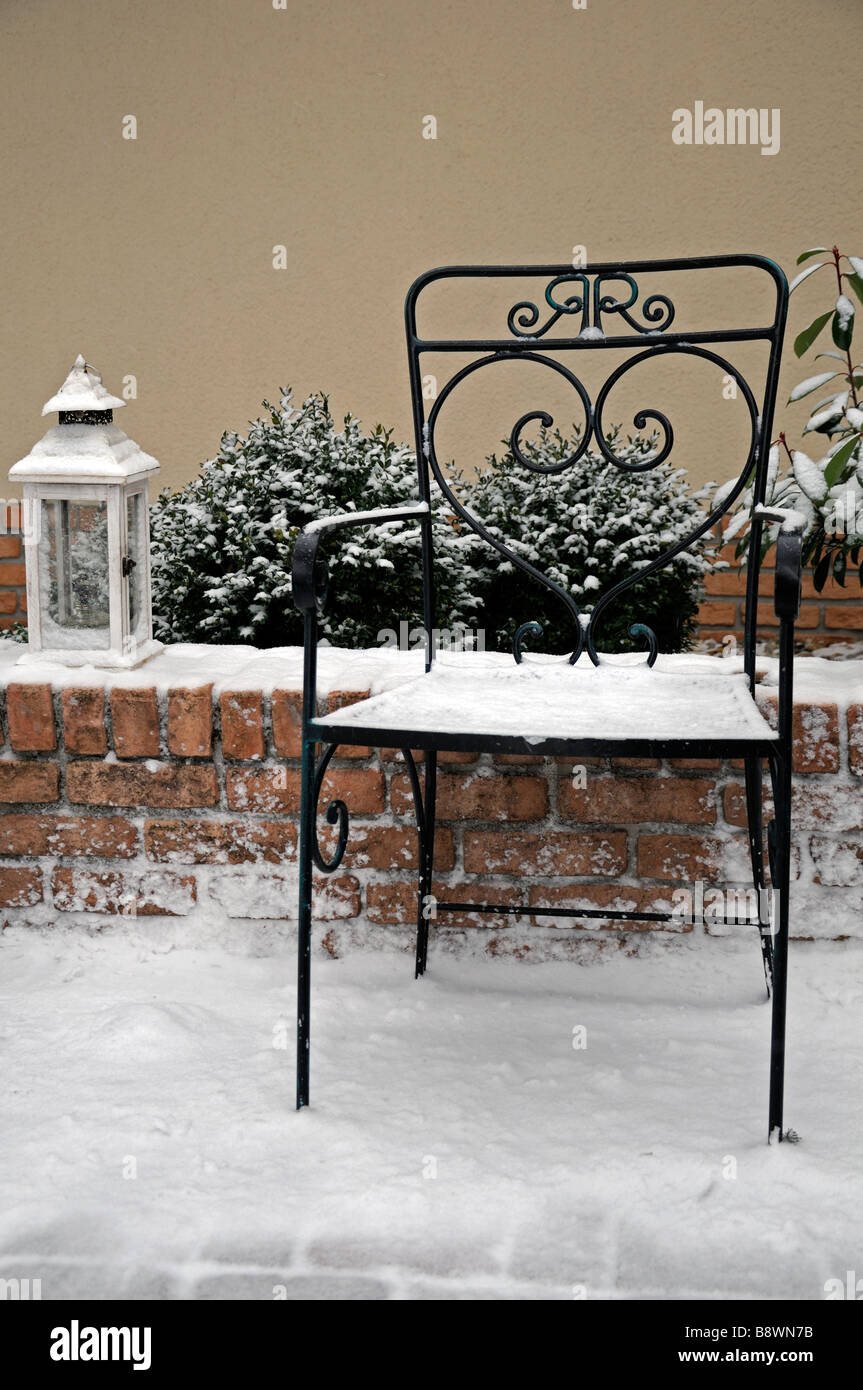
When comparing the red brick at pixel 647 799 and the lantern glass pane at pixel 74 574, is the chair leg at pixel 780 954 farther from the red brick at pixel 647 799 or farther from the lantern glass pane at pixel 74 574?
the lantern glass pane at pixel 74 574

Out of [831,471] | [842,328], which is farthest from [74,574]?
[842,328]

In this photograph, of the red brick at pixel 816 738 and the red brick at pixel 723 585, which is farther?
the red brick at pixel 723 585

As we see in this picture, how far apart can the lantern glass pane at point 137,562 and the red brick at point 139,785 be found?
22 centimetres

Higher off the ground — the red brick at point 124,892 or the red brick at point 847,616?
the red brick at point 847,616

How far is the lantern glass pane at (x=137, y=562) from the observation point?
1.88m

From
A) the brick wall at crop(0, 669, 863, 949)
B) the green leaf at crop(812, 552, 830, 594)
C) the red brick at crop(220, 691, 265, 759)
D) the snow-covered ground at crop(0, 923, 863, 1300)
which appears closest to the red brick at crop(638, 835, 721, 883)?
the brick wall at crop(0, 669, 863, 949)

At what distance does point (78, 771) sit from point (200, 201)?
6.84ft

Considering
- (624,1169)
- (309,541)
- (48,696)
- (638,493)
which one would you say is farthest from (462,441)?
(624,1169)

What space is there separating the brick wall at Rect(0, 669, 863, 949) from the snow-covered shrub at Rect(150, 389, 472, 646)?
50cm

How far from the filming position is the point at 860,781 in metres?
1.66

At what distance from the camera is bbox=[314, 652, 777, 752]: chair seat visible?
4.00 feet

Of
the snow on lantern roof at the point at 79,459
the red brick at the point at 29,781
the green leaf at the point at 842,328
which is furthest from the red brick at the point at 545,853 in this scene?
the green leaf at the point at 842,328

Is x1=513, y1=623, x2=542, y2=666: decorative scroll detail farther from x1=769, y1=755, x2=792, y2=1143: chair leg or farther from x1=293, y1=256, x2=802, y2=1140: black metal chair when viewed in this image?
x1=769, y1=755, x2=792, y2=1143: chair leg

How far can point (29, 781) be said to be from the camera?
178 cm
